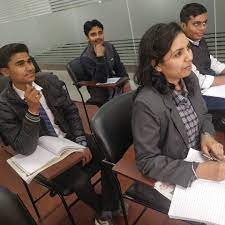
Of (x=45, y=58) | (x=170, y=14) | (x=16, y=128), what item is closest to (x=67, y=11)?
(x=45, y=58)

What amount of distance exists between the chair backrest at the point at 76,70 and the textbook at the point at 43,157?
1349 millimetres

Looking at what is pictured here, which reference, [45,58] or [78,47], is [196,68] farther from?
[45,58]

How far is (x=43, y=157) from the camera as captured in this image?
1.37m

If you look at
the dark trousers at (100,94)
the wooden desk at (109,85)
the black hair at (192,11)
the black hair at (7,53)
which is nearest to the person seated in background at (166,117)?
the black hair at (7,53)

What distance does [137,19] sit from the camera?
10.8ft

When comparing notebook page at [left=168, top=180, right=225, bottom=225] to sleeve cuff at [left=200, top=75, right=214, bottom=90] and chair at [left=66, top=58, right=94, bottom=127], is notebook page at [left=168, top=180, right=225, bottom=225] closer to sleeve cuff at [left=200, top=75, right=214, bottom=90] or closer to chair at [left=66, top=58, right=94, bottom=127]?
sleeve cuff at [left=200, top=75, right=214, bottom=90]

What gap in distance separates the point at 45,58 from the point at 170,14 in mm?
2968

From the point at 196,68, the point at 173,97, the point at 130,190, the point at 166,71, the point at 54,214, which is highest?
the point at 166,71

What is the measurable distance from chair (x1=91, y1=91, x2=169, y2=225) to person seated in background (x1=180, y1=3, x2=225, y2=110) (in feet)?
2.57

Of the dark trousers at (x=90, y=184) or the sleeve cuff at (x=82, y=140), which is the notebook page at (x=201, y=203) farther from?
the sleeve cuff at (x=82, y=140)

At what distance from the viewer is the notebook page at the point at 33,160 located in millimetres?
1301

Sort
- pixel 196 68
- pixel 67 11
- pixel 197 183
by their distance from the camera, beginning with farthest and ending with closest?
pixel 67 11
pixel 196 68
pixel 197 183

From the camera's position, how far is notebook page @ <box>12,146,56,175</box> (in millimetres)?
1301

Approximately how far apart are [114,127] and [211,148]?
48 cm
